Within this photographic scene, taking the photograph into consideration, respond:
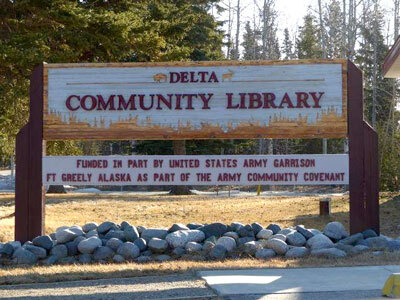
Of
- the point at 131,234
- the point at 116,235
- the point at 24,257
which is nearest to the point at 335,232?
the point at 131,234

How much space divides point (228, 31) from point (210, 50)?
1422cm

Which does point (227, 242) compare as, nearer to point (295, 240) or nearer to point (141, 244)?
point (295, 240)

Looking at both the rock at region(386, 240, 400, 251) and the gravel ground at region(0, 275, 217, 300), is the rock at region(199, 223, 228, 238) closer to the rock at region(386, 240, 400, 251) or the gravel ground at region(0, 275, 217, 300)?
the gravel ground at region(0, 275, 217, 300)

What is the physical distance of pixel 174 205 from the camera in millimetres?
24062

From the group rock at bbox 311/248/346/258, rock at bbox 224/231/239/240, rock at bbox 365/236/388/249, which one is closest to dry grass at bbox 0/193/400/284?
rock at bbox 311/248/346/258

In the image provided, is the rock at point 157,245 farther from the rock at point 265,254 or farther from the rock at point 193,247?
the rock at point 265,254

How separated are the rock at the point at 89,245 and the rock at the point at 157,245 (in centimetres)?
90

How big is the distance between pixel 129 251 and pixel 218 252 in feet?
4.92

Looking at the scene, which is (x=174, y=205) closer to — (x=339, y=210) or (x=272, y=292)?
(x=339, y=210)

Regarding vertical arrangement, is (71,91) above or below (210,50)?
below

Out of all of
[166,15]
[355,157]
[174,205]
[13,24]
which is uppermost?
[166,15]

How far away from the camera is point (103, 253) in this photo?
427 inches

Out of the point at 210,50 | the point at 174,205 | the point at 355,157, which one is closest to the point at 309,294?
the point at 355,157

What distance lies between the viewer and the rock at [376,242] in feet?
35.6
